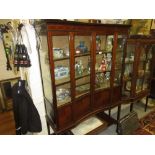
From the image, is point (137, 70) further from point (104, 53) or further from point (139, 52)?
point (104, 53)

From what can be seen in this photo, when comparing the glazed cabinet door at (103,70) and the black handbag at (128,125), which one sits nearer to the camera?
the glazed cabinet door at (103,70)

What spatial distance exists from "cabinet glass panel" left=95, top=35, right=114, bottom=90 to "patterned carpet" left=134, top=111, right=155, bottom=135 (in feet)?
3.78

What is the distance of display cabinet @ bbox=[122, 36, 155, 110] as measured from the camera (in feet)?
8.23

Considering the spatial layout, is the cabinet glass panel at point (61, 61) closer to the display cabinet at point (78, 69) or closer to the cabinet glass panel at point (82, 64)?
the display cabinet at point (78, 69)

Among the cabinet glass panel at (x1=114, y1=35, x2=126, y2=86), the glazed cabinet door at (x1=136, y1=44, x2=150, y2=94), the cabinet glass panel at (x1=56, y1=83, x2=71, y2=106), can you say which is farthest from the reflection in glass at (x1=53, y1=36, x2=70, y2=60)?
the glazed cabinet door at (x1=136, y1=44, x2=150, y2=94)

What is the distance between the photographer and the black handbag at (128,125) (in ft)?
8.26

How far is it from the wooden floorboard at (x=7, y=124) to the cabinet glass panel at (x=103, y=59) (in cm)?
198

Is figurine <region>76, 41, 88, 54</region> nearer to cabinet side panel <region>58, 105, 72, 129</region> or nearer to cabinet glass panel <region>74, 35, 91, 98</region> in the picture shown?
cabinet glass panel <region>74, 35, 91, 98</region>

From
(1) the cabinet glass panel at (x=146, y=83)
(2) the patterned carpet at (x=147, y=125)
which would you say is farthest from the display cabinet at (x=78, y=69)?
(1) the cabinet glass panel at (x=146, y=83)

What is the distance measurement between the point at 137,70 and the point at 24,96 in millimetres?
1981

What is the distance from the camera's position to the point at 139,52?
2525mm

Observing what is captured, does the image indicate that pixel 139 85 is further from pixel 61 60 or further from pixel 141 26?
pixel 61 60

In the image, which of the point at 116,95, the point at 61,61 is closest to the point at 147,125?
the point at 116,95
